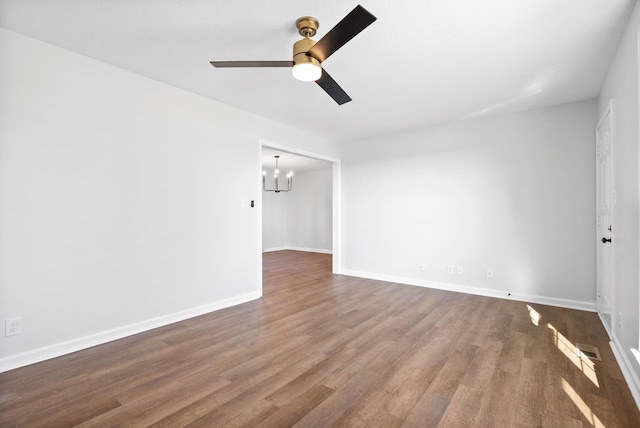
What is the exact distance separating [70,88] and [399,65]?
9.38 feet

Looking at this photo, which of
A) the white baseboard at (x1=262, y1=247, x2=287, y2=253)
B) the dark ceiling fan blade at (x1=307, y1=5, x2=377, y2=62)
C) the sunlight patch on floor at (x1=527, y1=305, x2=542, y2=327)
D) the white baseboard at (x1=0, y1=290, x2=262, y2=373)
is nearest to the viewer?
the dark ceiling fan blade at (x1=307, y1=5, x2=377, y2=62)

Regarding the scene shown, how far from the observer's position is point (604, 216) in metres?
3.03

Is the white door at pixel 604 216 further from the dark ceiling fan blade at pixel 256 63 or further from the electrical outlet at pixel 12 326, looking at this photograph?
the electrical outlet at pixel 12 326

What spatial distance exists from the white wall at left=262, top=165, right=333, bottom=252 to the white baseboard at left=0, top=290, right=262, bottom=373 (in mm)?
5475

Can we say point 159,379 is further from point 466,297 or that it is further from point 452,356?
point 466,297

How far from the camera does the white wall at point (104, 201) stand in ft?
7.32

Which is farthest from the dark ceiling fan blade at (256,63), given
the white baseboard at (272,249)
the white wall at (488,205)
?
the white baseboard at (272,249)

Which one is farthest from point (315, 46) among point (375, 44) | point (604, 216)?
point (604, 216)

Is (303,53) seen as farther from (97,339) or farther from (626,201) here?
(97,339)

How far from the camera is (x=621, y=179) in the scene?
2.27m

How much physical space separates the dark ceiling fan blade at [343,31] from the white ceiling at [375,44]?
0.92 feet

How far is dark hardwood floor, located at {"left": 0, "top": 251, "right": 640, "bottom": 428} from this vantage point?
166 cm

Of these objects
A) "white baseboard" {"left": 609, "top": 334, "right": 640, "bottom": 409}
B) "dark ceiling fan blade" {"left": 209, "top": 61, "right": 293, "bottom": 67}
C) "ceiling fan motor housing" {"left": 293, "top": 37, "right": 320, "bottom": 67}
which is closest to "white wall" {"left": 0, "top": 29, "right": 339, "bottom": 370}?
"dark ceiling fan blade" {"left": 209, "top": 61, "right": 293, "bottom": 67}

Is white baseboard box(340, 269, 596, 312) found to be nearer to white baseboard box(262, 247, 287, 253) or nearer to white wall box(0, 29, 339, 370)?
white wall box(0, 29, 339, 370)
